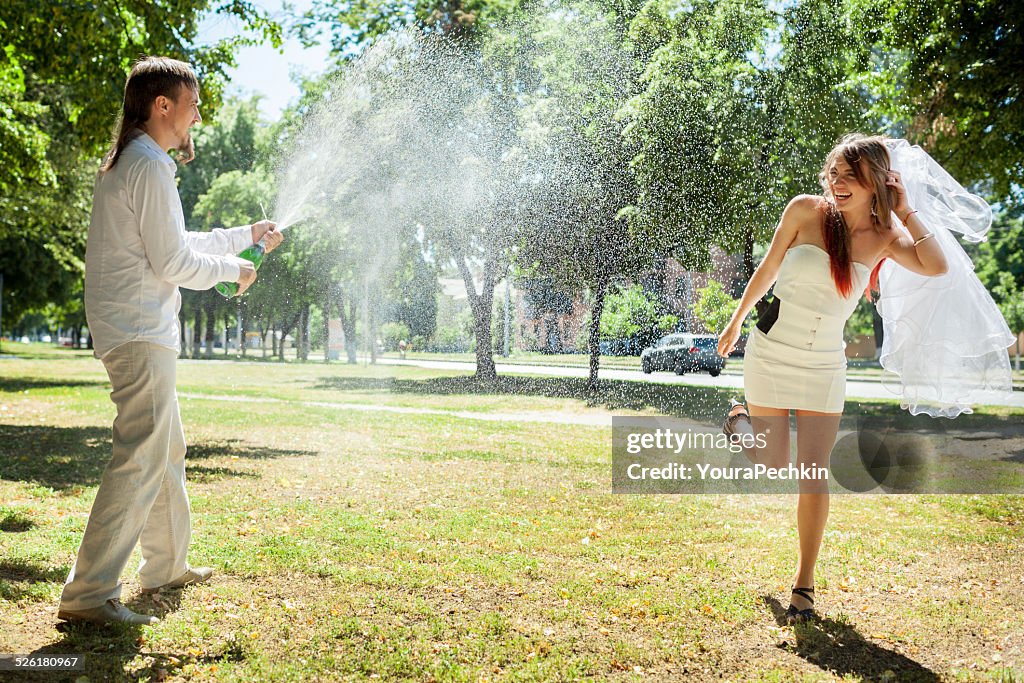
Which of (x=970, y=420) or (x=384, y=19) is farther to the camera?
(x=384, y=19)

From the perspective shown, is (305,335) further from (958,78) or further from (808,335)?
(808,335)

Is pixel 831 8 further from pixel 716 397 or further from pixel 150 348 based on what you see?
pixel 150 348

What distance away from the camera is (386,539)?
5242 mm

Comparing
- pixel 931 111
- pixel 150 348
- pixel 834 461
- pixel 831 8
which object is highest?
pixel 831 8

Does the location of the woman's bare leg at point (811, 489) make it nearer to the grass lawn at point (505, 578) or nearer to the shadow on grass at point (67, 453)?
the grass lawn at point (505, 578)

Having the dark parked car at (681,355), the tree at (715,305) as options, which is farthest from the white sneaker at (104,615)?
the dark parked car at (681,355)

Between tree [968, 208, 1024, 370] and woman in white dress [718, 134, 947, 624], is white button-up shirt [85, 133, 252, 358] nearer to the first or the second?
woman in white dress [718, 134, 947, 624]

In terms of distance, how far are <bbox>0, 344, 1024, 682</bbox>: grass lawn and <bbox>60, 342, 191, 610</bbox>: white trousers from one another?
0.21m

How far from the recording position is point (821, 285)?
386 cm

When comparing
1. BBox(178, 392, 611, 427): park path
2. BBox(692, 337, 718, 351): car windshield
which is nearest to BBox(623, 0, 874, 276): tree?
BBox(692, 337, 718, 351): car windshield

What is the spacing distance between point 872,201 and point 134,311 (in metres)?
3.31

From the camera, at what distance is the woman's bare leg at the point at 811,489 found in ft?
12.6

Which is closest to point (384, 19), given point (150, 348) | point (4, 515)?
point (4, 515)

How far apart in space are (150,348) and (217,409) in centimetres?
1214
